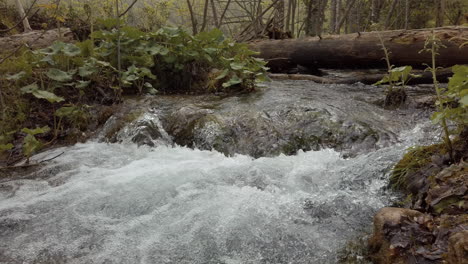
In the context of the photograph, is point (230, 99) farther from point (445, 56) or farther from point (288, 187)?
point (445, 56)

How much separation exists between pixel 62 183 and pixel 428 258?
8.90ft

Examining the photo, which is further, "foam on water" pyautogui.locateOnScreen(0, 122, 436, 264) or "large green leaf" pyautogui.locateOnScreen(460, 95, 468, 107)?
"foam on water" pyautogui.locateOnScreen(0, 122, 436, 264)

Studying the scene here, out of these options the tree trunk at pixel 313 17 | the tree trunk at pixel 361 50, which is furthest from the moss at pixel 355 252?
the tree trunk at pixel 313 17

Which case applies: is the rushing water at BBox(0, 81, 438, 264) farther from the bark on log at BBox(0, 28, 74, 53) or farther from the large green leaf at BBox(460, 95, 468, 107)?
the bark on log at BBox(0, 28, 74, 53)

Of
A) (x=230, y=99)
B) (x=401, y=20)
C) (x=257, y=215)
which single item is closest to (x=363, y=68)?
(x=230, y=99)

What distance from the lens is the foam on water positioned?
1834mm

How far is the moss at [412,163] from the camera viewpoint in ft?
7.26

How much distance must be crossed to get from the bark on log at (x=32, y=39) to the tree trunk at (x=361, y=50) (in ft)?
13.5

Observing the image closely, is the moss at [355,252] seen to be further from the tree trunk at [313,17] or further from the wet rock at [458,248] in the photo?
the tree trunk at [313,17]

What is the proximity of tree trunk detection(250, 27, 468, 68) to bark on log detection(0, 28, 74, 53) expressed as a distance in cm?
412

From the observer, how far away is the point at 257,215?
7.08 ft

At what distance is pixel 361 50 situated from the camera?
20.5ft

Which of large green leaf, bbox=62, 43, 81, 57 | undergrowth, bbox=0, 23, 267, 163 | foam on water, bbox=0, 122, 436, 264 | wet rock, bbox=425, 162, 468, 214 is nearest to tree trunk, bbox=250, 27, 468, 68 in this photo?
undergrowth, bbox=0, 23, 267, 163

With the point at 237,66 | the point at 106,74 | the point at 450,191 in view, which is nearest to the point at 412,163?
the point at 450,191
